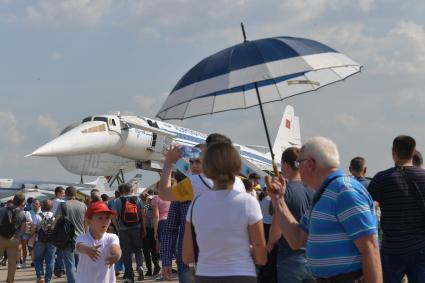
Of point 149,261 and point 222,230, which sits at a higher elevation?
point 222,230

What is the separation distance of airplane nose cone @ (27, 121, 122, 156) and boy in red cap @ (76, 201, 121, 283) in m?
25.9

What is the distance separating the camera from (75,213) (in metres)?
11.3

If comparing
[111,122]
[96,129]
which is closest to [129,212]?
[96,129]

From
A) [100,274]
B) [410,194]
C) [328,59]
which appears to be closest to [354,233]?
[410,194]

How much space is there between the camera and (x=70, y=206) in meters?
11.3

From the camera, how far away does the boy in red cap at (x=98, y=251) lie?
5.64 meters

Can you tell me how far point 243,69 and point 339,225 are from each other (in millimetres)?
2535

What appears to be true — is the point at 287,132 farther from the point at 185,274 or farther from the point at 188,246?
the point at 188,246

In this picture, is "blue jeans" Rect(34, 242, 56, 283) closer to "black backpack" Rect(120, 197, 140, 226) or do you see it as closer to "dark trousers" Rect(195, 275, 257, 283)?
"black backpack" Rect(120, 197, 140, 226)

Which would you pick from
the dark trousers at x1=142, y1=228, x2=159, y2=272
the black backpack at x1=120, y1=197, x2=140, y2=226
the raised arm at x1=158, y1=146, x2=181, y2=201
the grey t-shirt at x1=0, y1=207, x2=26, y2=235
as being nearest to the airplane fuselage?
the dark trousers at x1=142, y1=228, x2=159, y2=272

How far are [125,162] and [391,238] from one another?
31.7m

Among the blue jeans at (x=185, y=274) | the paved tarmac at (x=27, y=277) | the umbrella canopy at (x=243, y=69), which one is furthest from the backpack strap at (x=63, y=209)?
the blue jeans at (x=185, y=274)

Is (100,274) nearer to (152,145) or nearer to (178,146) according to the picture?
(178,146)

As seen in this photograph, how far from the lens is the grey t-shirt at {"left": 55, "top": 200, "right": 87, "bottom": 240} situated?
36.9 feet
